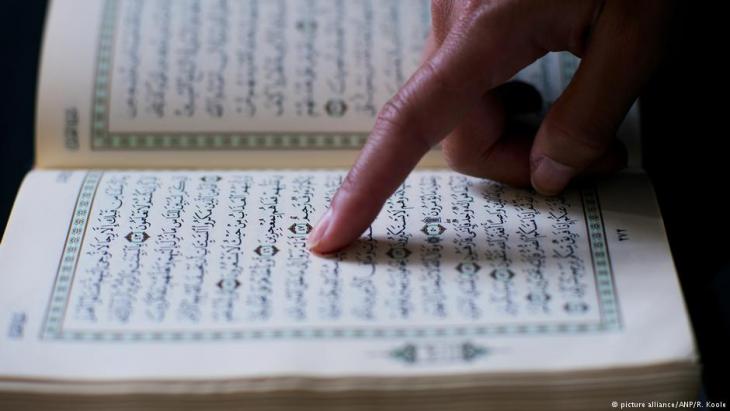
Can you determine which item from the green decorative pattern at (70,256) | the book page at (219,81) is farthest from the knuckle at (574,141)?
the green decorative pattern at (70,256)

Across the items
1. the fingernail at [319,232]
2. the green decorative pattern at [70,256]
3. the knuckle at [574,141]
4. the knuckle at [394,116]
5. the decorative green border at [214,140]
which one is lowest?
the decorative green border at [214,140]

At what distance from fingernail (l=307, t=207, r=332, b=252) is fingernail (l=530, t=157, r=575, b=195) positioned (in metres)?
0.13

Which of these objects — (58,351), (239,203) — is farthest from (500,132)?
(58,351)

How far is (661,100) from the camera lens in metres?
0.73

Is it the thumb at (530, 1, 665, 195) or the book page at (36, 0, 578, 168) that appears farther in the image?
the book page at (36, 0, 578, 168)

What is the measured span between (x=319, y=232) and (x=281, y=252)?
0.08ft

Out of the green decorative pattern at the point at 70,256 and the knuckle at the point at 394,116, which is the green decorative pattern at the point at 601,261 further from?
the green decorative pattern at the point at 70,256

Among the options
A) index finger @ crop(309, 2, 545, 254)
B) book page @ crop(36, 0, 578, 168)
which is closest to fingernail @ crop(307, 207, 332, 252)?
index finger @ crop(309, 2, 545, 254)

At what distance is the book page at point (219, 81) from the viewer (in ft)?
2.23

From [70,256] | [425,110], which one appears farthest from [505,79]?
[70,256]

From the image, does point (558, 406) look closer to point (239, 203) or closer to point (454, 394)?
point (454, 394)

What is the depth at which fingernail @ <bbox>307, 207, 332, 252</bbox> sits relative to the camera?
Answer: 56cm

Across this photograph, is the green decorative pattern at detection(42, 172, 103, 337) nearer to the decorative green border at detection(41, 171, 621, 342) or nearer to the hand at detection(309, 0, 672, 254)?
the decorative green border at detection(41, 171, 621, 342)

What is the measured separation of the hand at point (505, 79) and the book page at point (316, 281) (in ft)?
0.11
